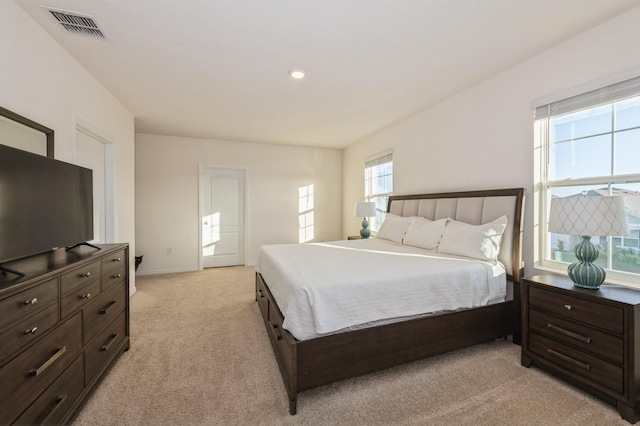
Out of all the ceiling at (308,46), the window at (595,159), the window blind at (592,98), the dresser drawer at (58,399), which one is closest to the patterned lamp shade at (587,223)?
the window at (595,159)

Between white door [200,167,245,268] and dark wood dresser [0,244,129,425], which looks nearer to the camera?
dark wood dresser [0,244,129,425]

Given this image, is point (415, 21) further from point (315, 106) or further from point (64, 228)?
point (64, 228)

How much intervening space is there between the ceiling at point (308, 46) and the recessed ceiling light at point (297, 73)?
7 centimetres

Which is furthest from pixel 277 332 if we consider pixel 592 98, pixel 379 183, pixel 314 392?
pixel 379 183

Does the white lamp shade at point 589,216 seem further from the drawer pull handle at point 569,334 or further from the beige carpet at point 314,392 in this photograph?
the beige carpet at point 314,392

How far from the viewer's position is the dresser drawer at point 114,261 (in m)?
1.90

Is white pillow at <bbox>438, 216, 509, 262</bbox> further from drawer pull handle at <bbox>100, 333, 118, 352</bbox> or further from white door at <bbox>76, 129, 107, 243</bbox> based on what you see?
white door at <bbox>76, 129, 107, 243</bbox>

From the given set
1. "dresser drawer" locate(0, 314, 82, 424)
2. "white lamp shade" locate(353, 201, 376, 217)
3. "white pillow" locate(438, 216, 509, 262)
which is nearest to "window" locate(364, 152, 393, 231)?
"white lamp shade" locate(353, 201, 376, 217)

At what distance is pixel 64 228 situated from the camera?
1.74 m

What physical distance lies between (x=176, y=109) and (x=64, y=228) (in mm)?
2406

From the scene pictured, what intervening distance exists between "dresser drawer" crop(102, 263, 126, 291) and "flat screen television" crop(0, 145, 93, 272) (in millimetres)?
297

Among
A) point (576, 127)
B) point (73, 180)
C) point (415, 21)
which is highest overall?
point (415, 21)

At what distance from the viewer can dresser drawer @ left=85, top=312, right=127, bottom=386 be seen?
167 cm

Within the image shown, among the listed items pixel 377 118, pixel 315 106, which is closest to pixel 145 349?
pixel 315 106
